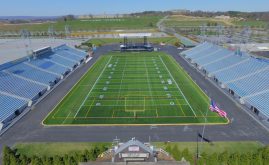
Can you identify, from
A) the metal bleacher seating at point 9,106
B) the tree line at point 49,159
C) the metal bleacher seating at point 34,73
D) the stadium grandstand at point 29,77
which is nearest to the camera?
the tree line at point 49,159

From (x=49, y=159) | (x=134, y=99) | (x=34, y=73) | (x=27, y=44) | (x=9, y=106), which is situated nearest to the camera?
(x=49, y=159)

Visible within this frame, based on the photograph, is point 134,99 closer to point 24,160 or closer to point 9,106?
point 9,106

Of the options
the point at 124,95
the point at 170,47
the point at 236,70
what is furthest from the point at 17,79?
the point at 170,47

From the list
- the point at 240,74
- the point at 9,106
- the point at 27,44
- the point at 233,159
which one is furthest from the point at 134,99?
the point at 27,44

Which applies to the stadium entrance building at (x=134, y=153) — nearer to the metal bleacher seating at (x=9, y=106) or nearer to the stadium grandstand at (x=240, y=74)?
the metal bleacher seating at (x=9, y=106)

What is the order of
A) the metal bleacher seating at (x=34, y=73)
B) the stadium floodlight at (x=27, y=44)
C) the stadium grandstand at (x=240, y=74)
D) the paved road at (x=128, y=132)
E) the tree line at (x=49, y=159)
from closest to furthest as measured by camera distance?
the tree line at (x=49, y=159) < the paved road at (x=128, y=132) < the stadium grandstand at (x=240, y=74) < the metal bleacher seating at (x=34, y=73) < the stadium floodlight at (x=27, y=44)

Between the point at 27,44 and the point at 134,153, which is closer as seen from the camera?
the point at 134,153

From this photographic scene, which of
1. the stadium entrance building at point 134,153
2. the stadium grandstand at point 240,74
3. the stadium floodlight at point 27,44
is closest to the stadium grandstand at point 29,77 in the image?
the stadium floodlight at point 27,44
